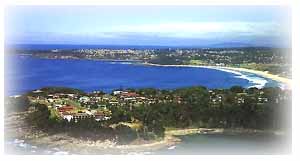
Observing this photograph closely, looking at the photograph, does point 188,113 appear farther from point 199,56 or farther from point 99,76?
point 99,76

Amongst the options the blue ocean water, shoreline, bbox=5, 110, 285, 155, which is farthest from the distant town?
shoreline, bbox=5, 110, 285, 155

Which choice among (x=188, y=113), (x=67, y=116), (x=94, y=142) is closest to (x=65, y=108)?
(x=67, y=116)

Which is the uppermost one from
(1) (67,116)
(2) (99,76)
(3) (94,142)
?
(2) (99,76)

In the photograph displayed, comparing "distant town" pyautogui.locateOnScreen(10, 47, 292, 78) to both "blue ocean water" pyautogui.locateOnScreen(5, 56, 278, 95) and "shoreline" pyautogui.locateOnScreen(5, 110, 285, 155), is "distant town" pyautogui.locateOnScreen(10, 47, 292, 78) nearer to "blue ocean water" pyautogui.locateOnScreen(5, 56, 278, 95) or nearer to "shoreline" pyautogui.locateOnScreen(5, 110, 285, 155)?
"blue ocean water" pyautogui.locateOnScreen(5, 56, 278, 95)

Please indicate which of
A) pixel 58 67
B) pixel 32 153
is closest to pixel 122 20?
pixel 58 67

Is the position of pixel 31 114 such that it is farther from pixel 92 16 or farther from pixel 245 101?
pixel 245 101

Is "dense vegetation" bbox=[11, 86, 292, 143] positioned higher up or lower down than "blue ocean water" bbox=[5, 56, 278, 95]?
lower down

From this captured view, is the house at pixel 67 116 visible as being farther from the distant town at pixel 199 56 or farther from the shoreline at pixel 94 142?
the distant town at pixel 199 56

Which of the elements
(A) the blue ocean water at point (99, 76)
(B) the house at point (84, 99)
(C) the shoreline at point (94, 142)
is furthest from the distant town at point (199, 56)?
(C) the shoreline at point (94, 142)
